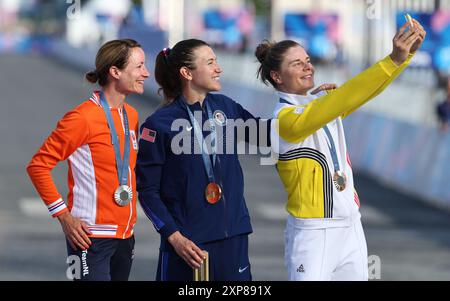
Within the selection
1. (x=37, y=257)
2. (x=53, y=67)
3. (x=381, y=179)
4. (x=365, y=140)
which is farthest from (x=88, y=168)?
(x=53, y=67)

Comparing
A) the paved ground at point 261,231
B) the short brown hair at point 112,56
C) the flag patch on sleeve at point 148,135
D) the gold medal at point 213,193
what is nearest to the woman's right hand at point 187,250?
the gold medal at point 213,193

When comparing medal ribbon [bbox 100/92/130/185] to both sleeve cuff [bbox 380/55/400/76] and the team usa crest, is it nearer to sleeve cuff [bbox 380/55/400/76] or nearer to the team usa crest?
the team usa crest

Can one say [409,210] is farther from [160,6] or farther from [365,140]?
[160,6]

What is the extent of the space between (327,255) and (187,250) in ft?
2.19

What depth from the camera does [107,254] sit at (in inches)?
277

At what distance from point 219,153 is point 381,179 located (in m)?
14.6

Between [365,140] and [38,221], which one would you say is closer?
[38,221]

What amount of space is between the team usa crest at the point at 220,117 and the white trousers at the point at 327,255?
0.61 m

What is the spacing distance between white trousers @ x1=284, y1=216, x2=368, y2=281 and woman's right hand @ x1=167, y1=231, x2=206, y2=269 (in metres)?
0.50

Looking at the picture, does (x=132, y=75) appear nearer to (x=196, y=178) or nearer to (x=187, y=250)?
(x=196, y=178)

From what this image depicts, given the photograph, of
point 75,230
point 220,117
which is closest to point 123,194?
point 75,230

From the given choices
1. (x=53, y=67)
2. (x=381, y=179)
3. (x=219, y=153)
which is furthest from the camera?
(x=53, y=67)

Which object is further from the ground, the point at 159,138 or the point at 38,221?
the point at 159,138

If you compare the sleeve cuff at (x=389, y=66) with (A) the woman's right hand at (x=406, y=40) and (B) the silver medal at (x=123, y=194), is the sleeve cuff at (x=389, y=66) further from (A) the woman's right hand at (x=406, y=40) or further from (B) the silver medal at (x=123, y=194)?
(B) the silver medal at (x=123, y=194)
